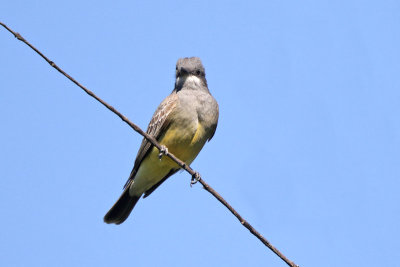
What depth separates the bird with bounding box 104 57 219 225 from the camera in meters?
8.63

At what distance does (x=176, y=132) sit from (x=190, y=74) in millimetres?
1423

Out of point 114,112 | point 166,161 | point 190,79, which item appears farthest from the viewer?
point 190,79

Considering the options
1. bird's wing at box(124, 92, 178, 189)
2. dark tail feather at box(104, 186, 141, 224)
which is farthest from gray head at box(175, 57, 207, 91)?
dark tail feather at box(104, 186, 141, 224)

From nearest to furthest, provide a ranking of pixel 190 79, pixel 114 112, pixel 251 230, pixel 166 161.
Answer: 1. pixel 251 230
2. pixel 114 112
3. pixel 166 161
4. pixel 190 79

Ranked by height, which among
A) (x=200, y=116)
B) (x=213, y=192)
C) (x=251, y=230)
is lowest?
(x=251, y=230)

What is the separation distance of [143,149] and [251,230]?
16.6 ft

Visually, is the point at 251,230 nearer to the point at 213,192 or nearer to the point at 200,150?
the point at 213,192

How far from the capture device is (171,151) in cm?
855

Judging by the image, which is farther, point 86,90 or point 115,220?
point 115,220

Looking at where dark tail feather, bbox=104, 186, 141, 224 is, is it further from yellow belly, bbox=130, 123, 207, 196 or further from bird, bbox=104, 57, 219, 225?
yellow belly, bbox=130, 123, 207, 196

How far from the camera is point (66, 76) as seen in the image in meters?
4.36

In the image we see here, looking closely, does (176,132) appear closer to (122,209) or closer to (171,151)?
(171,151)

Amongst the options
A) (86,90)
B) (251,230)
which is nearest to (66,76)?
(86,90)

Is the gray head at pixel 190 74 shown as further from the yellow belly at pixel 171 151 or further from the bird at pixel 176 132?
the yellow belly at pixel 171 151
